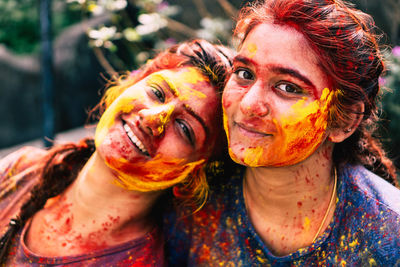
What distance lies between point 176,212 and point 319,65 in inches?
44.7

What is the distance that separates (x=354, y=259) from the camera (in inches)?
67.9

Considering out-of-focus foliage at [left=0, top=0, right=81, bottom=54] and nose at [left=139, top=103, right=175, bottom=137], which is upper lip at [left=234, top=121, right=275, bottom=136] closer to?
nose at [left=139, top=103, right=175, bottom=137]

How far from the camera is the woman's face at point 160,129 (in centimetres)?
187

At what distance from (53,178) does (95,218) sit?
0.41m

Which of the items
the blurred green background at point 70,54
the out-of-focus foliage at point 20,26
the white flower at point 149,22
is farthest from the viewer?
the out-of-focus foliage at point 20,26

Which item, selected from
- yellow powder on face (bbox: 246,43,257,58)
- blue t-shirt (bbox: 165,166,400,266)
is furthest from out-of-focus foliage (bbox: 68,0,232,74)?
yellow powder on face (bbox: 246,43,257,58)

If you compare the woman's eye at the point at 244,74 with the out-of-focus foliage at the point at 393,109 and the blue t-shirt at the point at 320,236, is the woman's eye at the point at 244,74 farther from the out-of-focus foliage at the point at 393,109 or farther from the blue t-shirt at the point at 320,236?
the out-of-focus foliage at the point at 393,109

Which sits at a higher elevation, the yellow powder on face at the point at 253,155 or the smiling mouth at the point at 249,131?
the smiling mouth at the point at 249,131

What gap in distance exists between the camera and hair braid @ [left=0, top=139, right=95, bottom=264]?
2.12 meters

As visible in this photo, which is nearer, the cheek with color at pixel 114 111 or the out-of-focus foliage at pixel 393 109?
the cheek with color at pixel 114 111

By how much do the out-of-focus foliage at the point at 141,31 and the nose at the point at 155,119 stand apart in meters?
1.79

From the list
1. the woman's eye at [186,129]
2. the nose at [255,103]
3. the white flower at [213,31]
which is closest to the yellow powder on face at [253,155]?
the nose at [255,103]

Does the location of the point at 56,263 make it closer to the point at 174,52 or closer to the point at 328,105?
the point at 174,52

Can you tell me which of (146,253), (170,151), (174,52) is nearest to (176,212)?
(146,253)
